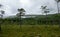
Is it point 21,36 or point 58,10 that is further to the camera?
point 58,10

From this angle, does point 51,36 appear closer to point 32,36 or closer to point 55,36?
point 55,36

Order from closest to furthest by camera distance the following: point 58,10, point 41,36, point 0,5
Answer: point 41,36 < point 0,5 < point 58,10

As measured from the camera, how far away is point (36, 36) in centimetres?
1428

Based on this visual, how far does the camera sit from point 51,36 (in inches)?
569

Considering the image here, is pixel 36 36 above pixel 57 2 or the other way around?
the other way around

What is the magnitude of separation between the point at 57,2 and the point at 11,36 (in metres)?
30.4

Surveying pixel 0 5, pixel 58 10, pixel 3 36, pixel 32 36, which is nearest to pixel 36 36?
pixel 32 36

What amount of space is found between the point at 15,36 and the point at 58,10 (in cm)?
2776

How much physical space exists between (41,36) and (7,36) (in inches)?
109

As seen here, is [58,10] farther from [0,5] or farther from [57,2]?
[0,5]

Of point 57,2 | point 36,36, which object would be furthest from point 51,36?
point 57,2

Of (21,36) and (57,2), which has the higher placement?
(57,2)

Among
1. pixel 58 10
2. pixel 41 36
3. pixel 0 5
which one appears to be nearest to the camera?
pixel 41 36

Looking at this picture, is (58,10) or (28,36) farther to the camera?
(58,10)
